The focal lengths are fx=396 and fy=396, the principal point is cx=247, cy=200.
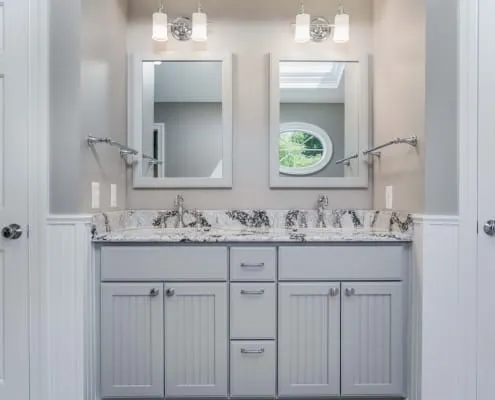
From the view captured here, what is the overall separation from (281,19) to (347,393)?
2042mm

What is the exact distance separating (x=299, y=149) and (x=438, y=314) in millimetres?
1130

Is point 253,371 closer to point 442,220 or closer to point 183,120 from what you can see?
point 442,220

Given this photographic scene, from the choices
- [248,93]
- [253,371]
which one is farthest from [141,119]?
[253,371]

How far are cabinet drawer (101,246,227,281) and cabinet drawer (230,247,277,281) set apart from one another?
A: 46 millimetres

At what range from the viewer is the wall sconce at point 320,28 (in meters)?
2.26

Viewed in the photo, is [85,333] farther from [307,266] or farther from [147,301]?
[307,266]

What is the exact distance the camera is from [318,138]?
2.33m

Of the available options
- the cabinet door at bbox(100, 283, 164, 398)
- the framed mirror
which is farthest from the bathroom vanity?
the framed mirror

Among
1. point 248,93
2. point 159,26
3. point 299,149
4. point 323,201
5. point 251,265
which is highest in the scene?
point 159,26

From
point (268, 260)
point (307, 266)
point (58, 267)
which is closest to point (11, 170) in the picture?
point (58, 267)

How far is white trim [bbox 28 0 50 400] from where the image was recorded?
5.49 ft

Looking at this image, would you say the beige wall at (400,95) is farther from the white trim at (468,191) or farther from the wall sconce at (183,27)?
the wall sconce at (183,27)

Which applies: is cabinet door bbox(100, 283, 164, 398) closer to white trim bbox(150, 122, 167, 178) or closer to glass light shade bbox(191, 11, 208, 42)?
white trim bbox(150, 122, 167, 178)

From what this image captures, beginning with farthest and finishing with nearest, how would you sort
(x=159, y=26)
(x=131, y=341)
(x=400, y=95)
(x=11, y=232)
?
(x=159, y=26) < (x=400, y=95) < (x=131, y=341) < (x=11, y=232)
